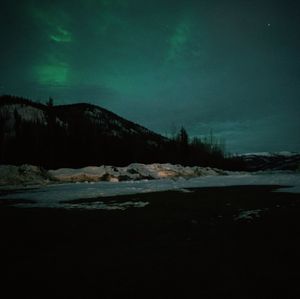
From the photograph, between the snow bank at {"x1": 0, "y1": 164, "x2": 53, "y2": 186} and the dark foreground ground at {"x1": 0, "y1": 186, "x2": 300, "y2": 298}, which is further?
the snow bank at {"x1": 0, "y1": 164, "x2": 53, "y2": 186}

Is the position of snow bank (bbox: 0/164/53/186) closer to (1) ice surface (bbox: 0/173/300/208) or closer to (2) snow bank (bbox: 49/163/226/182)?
(2) snow bank (bbox: 49/163/226/182)

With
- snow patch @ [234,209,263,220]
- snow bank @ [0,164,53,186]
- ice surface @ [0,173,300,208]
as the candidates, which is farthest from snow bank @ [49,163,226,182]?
snow patch @ [234,209,263,220]

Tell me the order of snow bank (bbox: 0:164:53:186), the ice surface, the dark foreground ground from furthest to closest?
1. snow bank (bbox: 0:164:53:186)
2. the ice surface
3. the dark foreground ground

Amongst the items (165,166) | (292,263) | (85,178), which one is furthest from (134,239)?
(165,166)

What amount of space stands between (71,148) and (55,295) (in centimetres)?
5828

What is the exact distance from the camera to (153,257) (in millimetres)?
4840

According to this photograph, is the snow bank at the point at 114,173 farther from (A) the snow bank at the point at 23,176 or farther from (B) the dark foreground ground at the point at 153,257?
(B) the dark foreground ground at the point at 153,257

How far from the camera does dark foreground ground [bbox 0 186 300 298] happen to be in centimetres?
361

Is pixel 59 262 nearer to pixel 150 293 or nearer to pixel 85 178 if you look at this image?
pixel 150 293

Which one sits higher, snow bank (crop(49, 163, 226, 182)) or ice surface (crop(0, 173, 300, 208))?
snow bank (crop(49, 163, 226, 182))

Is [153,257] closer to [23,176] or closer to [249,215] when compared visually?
[249,215]

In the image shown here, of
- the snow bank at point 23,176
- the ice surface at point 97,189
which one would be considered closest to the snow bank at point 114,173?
the snow bank at point 23,176

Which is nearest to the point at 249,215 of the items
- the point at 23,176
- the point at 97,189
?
the point at 97,189

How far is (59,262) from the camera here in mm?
4723
